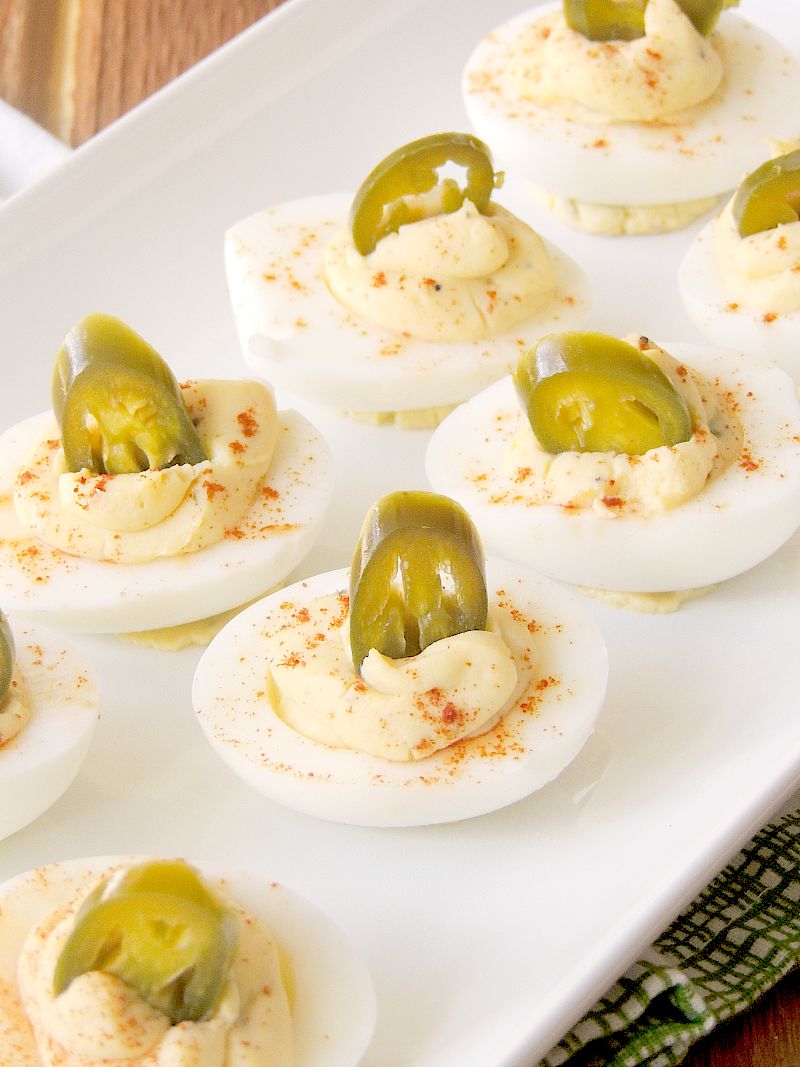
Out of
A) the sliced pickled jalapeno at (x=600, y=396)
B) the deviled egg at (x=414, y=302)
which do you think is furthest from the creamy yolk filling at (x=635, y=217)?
the sliced pickled jalapeno at (x=600, y=396)

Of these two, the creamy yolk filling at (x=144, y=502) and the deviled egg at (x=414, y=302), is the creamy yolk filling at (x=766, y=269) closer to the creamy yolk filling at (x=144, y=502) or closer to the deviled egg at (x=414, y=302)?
the deviled egg at (x=414, y=302)

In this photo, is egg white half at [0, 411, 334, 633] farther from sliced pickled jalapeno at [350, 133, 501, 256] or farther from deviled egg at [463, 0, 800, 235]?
deviled egg at [463, 0, 800, 235]

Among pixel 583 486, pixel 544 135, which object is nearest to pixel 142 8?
pixel 544 135

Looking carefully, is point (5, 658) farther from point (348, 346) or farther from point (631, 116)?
point (631, 116)

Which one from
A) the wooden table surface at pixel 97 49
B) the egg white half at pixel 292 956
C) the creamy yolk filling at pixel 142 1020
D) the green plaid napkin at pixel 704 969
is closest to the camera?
the creamy yolk filling at pixel 142 1020

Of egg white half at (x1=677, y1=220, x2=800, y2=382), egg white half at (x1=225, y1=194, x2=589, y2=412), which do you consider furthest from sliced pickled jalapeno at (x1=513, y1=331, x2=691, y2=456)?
egg white half at (x1=677, y1=220, x2=800, y2=382)

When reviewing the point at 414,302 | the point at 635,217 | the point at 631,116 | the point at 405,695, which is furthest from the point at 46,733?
the point at 631,116
